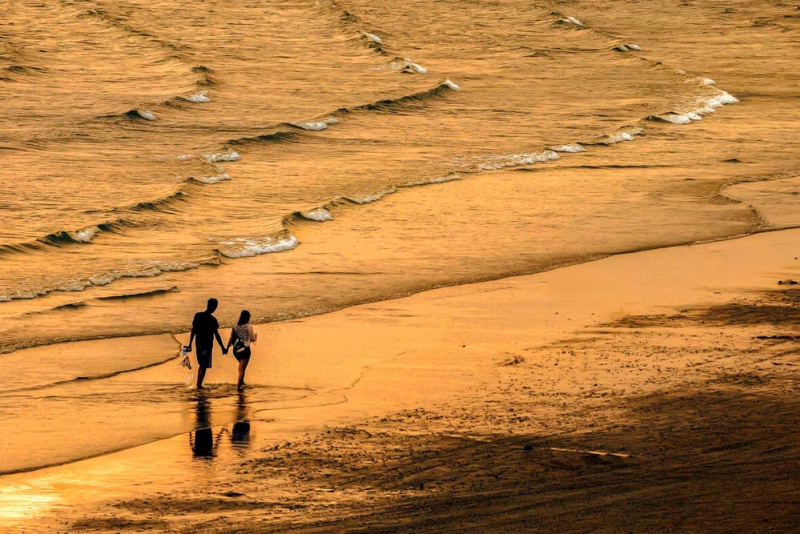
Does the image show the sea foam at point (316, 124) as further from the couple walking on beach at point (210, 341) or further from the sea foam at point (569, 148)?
the couple walking on beach at point (210, 341)

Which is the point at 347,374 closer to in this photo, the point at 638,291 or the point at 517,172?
the point at 638,291

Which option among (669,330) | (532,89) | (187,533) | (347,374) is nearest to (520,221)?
(669,330)

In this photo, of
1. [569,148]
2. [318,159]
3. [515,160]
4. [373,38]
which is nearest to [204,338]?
[318,159]

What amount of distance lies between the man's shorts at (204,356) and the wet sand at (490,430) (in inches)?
12.5

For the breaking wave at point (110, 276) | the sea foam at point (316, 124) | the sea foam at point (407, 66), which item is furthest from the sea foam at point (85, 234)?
the sea foam at point (407, 66)

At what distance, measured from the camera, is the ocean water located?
17.8m

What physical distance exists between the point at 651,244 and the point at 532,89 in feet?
76.2

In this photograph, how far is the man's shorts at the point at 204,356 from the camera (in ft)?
45.1

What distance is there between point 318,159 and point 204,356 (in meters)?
18.3

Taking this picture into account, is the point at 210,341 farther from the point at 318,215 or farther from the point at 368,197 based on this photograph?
the point at 368,197

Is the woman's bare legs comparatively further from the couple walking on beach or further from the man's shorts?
the man's shorts

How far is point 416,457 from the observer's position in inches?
444

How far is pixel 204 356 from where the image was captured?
1375 cm

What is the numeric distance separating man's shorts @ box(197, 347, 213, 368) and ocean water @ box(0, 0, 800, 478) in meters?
0.38
